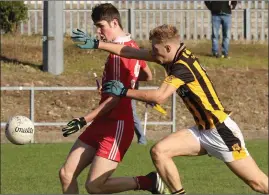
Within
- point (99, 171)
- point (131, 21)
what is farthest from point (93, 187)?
point (131, 21)

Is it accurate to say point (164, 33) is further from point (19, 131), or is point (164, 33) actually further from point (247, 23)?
point (247, 23)

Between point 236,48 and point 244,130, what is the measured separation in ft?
23.3

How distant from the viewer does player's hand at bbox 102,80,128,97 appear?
30.6 feet

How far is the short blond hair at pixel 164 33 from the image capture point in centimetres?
929

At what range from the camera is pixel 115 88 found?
934cm

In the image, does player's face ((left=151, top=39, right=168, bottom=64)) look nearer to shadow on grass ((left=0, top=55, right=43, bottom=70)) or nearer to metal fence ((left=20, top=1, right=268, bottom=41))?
shadow on grass ((left=0, top=55, right=43, bottom=70))

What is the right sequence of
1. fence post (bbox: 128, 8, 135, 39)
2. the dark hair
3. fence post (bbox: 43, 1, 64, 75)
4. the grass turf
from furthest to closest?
fence post (bbox: 128, 8, 135, 39) → fence post (bbox: 43, 1, 64, 75) → the grass turf → the dark hair

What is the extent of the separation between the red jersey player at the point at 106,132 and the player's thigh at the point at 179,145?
2.22 feet

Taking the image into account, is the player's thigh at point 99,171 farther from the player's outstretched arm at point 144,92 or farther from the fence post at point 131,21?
the fence post at point 131,21

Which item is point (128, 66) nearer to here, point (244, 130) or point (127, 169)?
point (127, 169)

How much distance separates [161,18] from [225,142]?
19.8m

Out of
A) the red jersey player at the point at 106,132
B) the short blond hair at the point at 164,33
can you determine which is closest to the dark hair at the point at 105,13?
the red jersey player at the point at 106,132

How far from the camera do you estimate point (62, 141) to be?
2011cm

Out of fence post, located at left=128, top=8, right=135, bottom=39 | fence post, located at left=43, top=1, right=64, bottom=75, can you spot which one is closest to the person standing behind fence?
fence post, located at left=128, top=8, right=135, bottom=39
